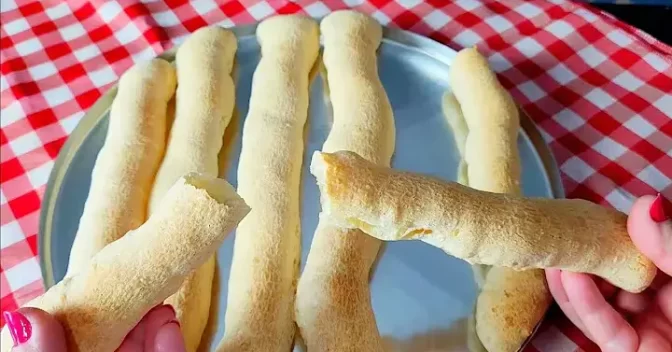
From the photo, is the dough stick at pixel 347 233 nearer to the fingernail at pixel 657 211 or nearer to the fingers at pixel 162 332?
the fingers at pixel 162 332

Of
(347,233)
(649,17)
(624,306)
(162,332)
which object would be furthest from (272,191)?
(649,17)

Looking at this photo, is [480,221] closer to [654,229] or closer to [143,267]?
[654,229]

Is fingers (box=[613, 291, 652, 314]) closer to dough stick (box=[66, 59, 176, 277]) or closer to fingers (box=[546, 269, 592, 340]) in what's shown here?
fingers (box=[546, 269, 592, 340])

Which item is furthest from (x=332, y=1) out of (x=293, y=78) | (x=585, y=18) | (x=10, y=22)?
(x=10, y=22)

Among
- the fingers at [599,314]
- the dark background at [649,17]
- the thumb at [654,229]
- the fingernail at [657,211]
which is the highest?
the fingernail at [657,211]

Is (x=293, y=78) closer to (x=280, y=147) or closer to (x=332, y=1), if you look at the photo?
(x=280, y=147)

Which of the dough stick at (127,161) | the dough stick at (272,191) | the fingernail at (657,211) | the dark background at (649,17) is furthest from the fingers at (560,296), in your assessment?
the dark background at (649,17)

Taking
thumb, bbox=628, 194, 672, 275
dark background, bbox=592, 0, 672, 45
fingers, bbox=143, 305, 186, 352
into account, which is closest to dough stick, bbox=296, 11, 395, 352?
fingers, bbox=143, 305, 186, 352
